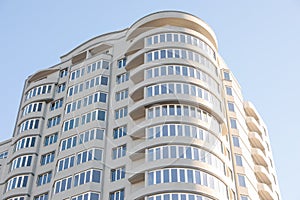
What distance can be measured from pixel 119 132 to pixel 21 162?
41.5ft

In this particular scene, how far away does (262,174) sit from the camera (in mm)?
55781

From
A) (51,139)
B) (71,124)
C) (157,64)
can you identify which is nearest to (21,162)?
(51,139)

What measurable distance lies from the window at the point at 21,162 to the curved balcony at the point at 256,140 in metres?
27.5

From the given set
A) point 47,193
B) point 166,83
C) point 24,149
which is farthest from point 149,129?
point 24,149

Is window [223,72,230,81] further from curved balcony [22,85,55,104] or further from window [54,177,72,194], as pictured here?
window [54,177,72,194]

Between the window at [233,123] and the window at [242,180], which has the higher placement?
the window at [233,123]

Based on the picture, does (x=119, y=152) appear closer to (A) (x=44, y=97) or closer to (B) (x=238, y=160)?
(B) (x=238, y=160)

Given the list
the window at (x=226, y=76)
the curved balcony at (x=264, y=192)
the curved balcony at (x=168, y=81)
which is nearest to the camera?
the curved balcony at (x=168, y=81)

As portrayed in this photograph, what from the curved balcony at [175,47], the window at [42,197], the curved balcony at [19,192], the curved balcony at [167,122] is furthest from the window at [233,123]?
the curved balcony at [19,192]

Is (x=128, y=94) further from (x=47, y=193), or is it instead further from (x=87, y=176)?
(x=47, y=193)

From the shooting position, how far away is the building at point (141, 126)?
42094mm

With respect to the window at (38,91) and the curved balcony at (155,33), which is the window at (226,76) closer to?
the curved balcony at (155,33)

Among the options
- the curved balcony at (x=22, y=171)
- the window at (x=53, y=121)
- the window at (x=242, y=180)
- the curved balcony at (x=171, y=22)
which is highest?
the curved balcony at (x=171, y=22)

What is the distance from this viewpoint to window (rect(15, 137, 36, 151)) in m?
53.0
